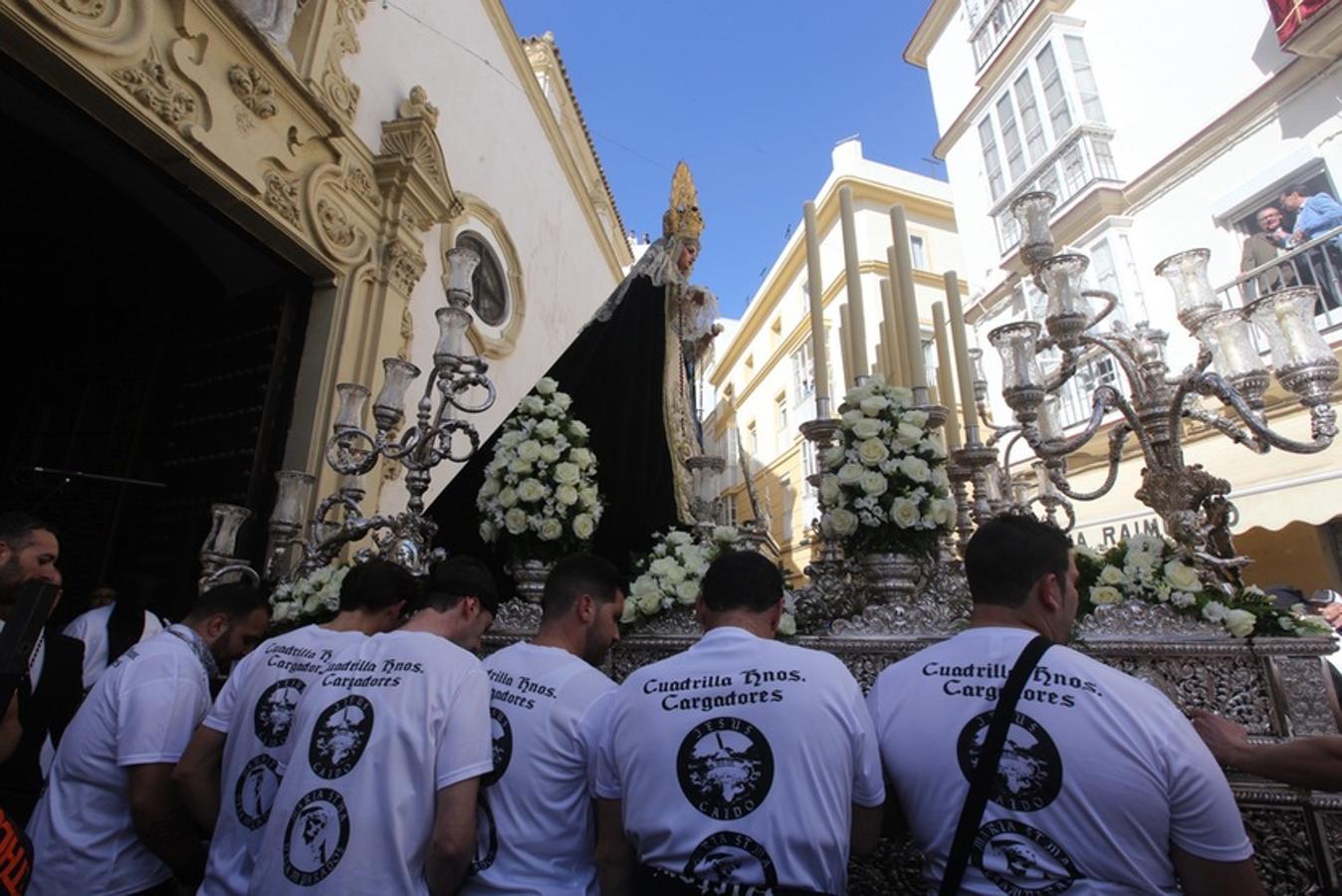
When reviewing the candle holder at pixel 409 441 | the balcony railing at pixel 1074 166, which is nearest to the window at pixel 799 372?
Result: the balcony railing at pixel 1074 166

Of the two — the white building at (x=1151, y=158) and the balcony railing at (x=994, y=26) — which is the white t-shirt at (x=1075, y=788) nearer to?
the white building at (x=1151, y=158)

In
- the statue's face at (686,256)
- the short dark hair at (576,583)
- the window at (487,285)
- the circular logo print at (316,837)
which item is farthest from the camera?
the window at (487,285)

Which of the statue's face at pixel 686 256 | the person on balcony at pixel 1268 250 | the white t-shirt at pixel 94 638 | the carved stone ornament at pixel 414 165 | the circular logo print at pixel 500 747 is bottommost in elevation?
the circular logo print at pixel 500 747

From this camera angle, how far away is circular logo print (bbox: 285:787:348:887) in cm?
145

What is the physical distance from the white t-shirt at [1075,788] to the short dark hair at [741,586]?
0.44 metres

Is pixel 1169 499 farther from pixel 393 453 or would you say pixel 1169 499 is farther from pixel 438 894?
pixel 393 453

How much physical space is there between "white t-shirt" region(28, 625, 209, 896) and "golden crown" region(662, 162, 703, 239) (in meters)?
3.36

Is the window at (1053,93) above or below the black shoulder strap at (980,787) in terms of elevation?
above

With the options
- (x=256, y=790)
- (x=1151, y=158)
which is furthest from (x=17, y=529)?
(x=1151, y=158)

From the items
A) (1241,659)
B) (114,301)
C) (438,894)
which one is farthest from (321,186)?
(1241,659)

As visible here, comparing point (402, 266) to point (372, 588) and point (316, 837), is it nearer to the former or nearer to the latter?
point (372, 588)

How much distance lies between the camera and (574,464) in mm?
2701

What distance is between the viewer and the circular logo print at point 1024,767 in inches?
47.1

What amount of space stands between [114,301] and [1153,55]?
12.5m
